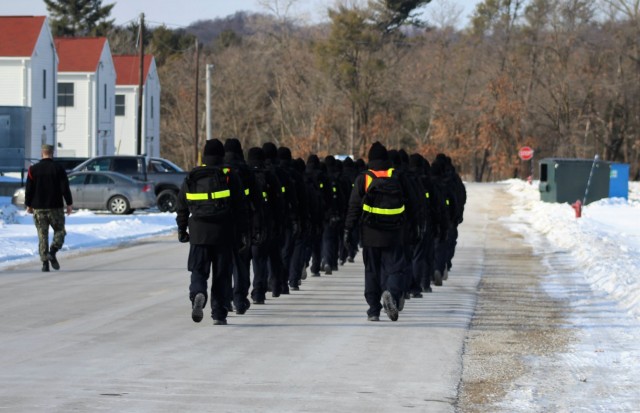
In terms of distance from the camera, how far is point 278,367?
999 centimetres

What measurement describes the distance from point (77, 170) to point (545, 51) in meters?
51.8

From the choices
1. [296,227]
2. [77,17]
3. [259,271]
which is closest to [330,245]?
[296,227]

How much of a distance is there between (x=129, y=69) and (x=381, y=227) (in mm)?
66102

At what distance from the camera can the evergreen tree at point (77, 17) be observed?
104m

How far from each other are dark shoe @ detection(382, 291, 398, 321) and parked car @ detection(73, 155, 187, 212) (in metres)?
25.2

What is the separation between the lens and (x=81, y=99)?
67938mm

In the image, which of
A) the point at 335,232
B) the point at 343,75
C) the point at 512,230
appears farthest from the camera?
the point at 343,75

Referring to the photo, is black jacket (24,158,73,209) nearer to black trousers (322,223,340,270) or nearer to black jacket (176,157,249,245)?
black trousers (322,223,340,270)

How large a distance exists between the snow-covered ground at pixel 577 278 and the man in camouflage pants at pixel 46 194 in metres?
2.07

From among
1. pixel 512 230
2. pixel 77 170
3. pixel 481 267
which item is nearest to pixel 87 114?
pixel 77 170

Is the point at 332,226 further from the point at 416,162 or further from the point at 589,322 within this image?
the point at 589,322

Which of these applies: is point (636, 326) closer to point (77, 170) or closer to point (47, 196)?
point (47, 196)

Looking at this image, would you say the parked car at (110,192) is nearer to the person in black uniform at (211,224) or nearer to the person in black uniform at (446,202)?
the person in black uniform at (446,202)

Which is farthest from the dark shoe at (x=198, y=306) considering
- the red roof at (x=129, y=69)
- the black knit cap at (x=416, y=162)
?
the red roof at (x=129, y=69)
